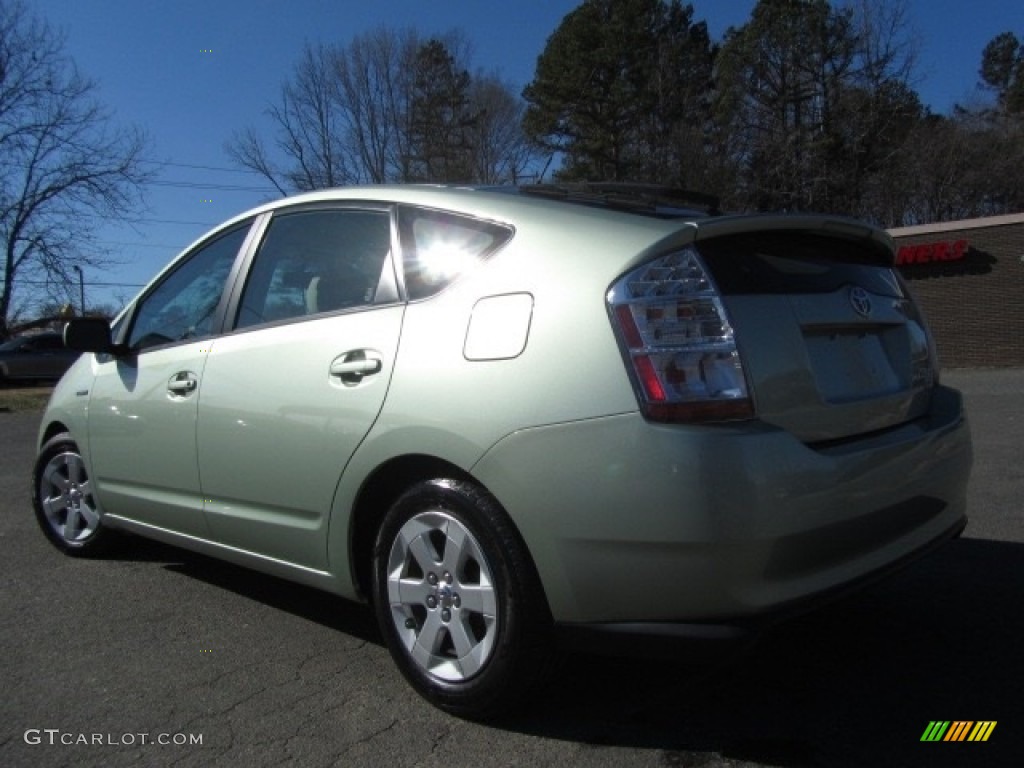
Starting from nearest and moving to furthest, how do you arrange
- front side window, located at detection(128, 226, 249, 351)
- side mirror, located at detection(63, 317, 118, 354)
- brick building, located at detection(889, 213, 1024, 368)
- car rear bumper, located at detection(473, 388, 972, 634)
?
car rear bumper, located at detection(473, 388, 972, 634)
front side window, located at detection(128, 226, 249, 351)
side mirror, located at detection(63, 317, 118, 354)
brick building, located at detection(889, 213, 1024, 368)

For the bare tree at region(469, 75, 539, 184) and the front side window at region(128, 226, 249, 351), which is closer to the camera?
the front side window at region(128, 226, 249, 351)

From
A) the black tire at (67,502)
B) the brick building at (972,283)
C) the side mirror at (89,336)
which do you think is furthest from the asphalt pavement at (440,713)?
the brick building at (972,283)

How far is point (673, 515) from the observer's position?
7.21 feet

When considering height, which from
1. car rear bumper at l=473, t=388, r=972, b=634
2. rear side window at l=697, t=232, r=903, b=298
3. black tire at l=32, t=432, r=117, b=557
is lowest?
black tire at l=32, t=432, r=117, b=557

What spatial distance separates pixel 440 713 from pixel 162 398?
6.12 feet

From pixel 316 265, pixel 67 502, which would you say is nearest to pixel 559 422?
pixel 316 265

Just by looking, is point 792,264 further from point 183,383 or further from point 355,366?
point 183,383

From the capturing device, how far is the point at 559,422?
7.66 ft

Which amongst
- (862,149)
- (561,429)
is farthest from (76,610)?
(862,149)

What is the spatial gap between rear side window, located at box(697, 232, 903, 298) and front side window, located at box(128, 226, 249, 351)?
2158 millimetres

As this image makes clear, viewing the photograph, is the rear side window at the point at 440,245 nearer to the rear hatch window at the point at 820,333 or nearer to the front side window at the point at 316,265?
the front side window at the point at 316,265

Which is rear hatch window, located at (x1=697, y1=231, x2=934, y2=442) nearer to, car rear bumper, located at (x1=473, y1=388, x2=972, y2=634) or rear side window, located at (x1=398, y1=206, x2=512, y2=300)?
car rear bumper, located at (x1=473, y1=388, x2=972, y2=634)

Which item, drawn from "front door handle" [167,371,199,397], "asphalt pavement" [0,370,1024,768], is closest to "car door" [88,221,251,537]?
"front door handle" [167,371,199,397]

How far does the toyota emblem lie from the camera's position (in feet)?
9.00
